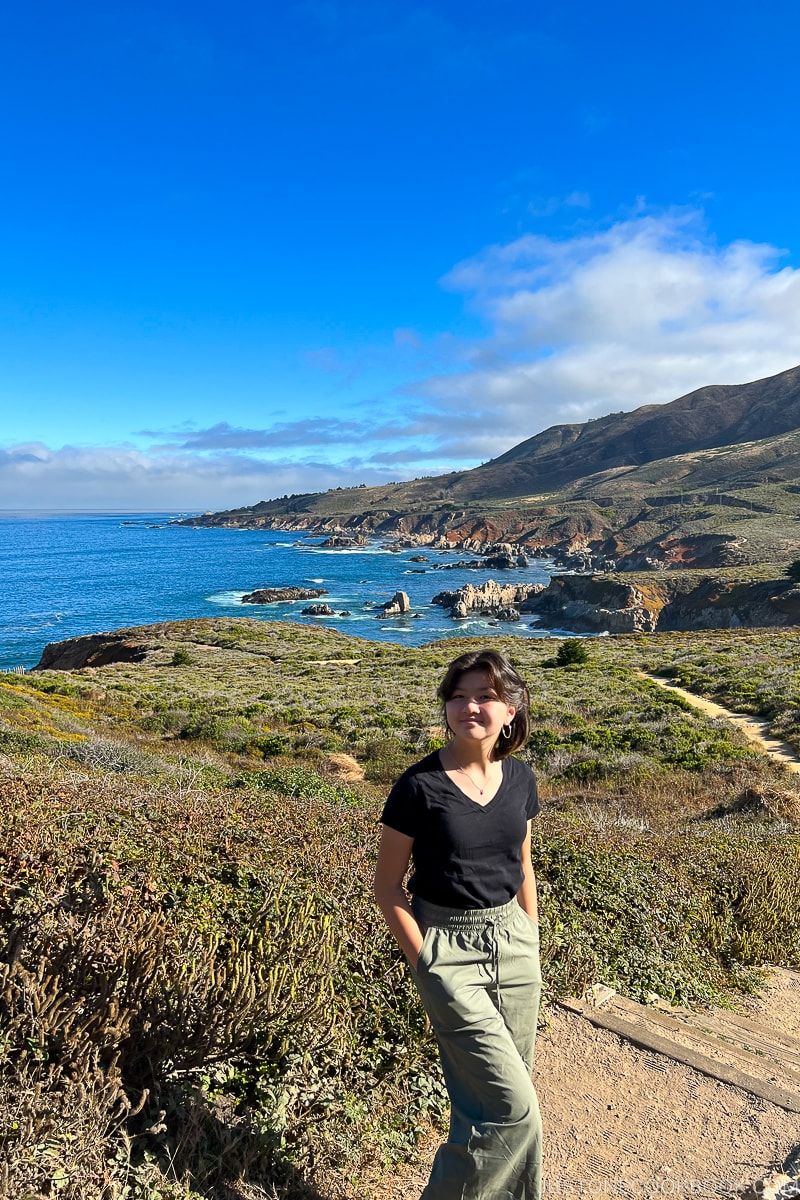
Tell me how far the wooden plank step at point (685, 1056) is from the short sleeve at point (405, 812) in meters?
2.59

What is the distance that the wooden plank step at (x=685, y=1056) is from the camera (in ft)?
11.1

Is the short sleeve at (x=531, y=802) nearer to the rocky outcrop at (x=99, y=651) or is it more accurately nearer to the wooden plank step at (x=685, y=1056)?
the wooden plank step at (x=685, y=1056)

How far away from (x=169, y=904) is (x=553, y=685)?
20.4 metres

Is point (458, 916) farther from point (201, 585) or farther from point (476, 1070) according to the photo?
point (201, 585)

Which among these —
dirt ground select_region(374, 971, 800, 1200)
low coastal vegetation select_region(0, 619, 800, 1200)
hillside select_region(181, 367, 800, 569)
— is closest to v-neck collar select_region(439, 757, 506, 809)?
low coastal vegetation select_region(0, 619, 800, 1200)

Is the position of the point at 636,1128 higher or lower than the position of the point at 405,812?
lower

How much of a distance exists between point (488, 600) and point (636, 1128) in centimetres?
6890

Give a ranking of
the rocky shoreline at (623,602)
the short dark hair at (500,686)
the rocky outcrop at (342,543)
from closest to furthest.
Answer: the short dark hair at (500,686) → the rocky shoreline at (623,602) → the rocky outcrop at (342,543)

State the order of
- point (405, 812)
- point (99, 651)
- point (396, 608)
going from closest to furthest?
point (405, 812)
point (99, 651)
point (396, 608)

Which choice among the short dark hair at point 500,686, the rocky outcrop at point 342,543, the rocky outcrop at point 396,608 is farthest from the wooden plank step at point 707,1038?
the rocky outcrop at point 342,543

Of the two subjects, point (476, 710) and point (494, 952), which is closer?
point (494, 952)

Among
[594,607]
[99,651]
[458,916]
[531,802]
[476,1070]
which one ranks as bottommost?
[594,607]

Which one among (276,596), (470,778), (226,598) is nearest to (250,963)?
(470,778)

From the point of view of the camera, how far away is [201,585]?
290 ft
